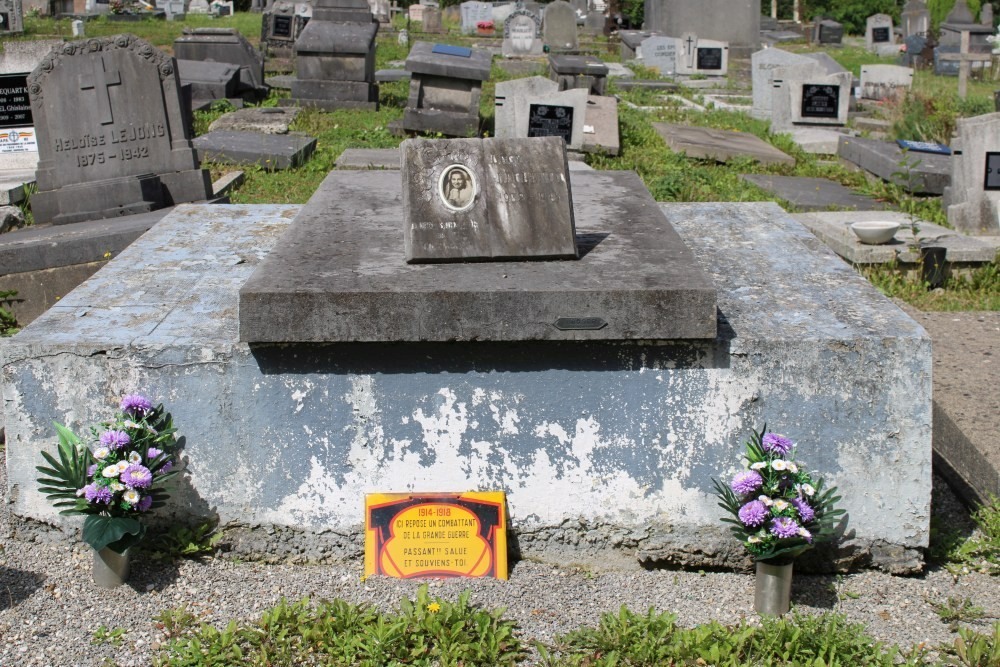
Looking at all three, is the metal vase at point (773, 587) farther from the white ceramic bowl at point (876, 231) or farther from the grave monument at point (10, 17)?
the grave monument at point (10, 17)

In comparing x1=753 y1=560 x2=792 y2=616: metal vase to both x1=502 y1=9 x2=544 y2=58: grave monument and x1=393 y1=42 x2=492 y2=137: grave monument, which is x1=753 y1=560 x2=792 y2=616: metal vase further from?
x1=502 y1=9 x2=544 y2=58: grave monument

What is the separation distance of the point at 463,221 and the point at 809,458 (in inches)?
49.7

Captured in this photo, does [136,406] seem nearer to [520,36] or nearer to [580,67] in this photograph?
[580,67]

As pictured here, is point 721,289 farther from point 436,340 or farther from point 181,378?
point 181,378

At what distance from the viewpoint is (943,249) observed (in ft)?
21.6

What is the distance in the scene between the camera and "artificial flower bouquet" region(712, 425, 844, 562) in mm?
2895

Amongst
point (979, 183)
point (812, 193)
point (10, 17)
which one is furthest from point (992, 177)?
point (10, 17)

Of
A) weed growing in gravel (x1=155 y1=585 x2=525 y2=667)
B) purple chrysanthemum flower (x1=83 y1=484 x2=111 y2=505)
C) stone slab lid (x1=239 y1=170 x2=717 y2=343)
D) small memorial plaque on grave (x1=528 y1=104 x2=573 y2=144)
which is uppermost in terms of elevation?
stone slab lid (x1=239 y1=170 x2=717 y2=343)

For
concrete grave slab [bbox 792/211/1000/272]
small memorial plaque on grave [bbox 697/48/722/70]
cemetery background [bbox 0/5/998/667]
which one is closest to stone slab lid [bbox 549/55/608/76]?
cemetery background [bbox 0/5/998/667]

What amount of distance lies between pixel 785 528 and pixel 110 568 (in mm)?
1914

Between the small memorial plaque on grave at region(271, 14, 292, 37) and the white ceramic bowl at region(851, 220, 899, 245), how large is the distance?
15.0 meters

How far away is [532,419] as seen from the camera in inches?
124

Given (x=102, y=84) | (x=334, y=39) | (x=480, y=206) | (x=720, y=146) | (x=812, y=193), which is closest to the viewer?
(x=480, y=206)

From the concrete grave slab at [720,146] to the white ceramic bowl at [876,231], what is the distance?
143 inches
